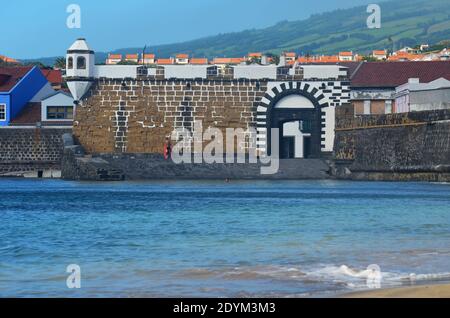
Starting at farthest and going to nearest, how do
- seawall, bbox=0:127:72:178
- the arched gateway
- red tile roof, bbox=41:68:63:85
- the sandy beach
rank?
red tile roof, bbox=41:68:63:85 → seawall, bbox=0:127:72:178 → the arched gateway → the sandy beach

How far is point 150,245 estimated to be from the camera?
2689 centimetres

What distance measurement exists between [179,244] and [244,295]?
8.64 meters

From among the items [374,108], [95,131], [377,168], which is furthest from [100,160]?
[374,108]

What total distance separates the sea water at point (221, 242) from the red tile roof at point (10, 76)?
26.2 meters

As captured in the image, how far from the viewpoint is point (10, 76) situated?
77188mm

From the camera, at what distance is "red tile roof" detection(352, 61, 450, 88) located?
83.4 meters

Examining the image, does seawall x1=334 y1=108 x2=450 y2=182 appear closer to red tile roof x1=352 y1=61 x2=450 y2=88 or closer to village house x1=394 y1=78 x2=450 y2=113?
village house x1=394 y1=78 x2=450 y2=113

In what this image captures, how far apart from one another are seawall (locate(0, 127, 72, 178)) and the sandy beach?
52.7m

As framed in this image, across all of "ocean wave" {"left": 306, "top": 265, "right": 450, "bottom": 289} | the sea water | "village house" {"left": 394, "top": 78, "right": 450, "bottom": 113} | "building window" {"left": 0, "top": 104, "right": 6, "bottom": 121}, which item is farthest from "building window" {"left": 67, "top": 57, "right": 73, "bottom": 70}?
"ocean wave" {"left": 306, "top": 265, "right": 450, "bottom": 289}

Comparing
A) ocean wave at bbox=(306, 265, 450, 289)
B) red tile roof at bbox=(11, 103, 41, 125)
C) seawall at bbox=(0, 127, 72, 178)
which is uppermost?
red tile roof at bbox=(11, 103, 41, 125)

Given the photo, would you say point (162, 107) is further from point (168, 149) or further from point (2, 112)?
point (2, 112)

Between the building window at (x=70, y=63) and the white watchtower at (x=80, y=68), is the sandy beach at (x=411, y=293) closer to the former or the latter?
the white watchtower at (x=80, y=68)

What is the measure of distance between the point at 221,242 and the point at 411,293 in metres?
10.2

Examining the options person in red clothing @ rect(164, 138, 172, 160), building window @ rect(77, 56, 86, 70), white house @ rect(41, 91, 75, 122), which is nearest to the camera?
person in red clothing @ rect(164, 138, 172, 160)
